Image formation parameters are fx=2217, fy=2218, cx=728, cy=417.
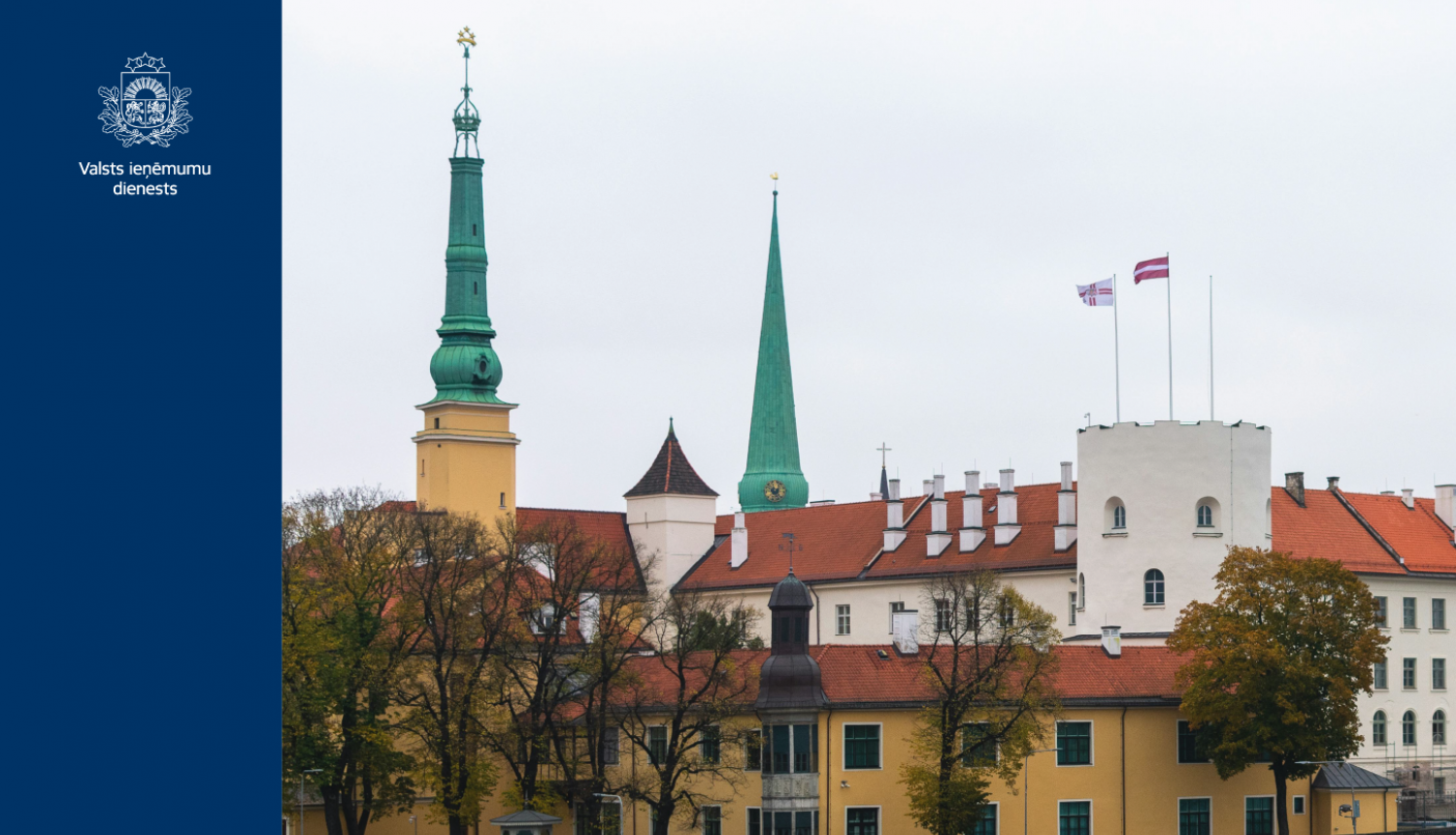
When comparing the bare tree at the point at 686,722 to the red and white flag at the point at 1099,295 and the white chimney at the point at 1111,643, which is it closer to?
the white chimney at the point at 1111,643

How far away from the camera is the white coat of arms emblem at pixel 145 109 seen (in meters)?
25.1

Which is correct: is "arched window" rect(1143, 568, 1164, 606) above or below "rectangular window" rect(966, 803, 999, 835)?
above

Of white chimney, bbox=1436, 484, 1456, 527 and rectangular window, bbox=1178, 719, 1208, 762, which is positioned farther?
white chimney, bbox=1436, 484, 1456, 527

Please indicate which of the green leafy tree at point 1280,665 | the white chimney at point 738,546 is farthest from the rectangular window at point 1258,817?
the white chimney at point 738,546

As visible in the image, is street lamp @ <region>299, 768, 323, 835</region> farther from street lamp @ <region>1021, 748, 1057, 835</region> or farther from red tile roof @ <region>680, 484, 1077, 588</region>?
red tile roof @ <region>680, 484, 1077, 588</region>

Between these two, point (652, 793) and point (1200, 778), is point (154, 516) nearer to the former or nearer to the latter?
point (652, 793)

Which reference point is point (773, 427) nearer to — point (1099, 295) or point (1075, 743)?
point (1099, 295)

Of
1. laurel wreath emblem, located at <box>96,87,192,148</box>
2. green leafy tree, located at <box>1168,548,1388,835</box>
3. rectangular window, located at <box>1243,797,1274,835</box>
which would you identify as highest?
laurel wreath emblem, located at <box>96,87,192,148</box>

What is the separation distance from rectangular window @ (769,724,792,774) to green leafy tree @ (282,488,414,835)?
11956 mm

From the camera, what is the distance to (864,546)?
11075 centimetres

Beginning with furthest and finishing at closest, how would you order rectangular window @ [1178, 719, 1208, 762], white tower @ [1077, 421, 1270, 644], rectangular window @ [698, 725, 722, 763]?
white tower @ [1077, 421, 1270, 644] → rectangular window @ [1178, 719, 1208, 762] → rectangular window @ [698, 725, 722, 763]

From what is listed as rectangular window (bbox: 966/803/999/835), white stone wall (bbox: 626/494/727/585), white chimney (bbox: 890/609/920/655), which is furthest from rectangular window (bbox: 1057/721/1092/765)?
white stone wall (bbox: 626/494/727/585)

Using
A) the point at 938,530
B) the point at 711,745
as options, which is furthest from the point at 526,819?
the point at 938,530

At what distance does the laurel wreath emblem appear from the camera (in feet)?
82.2
